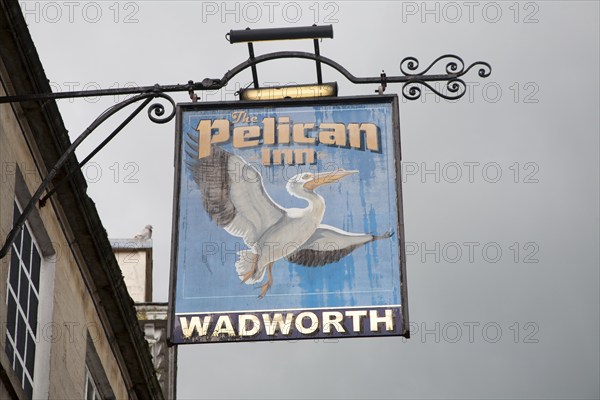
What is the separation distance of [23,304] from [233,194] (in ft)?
11.9

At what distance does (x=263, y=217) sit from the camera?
20.1 m

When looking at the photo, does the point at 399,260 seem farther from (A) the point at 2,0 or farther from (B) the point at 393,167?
(A) the point at 2,0

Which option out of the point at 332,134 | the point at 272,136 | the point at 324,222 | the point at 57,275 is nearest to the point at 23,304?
the point at 57,275

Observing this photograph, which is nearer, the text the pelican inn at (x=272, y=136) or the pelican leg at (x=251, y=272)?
the pelican leg at (x=251, y=272)

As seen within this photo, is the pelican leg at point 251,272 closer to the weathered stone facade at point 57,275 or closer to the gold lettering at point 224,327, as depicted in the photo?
the gold lettering at point 224,327

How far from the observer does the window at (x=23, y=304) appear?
21.6 meters

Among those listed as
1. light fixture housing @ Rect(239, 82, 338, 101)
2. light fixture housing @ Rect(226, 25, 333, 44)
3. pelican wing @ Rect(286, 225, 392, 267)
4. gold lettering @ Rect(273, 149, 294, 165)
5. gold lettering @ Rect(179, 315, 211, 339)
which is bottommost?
gold lettering @ Rect(179, 315, 211, 339)

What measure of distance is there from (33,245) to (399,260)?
5.54 meters

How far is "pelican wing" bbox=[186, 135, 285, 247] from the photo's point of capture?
20.0 meters

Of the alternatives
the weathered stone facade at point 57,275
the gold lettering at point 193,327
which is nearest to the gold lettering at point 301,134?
the gold lettering at point 193,327

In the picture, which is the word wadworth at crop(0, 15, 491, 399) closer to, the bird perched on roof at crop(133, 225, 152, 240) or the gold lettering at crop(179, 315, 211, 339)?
the gold lettering at crop(179, 315, 211, 339)

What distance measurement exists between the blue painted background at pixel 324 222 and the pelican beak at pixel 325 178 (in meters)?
0.06

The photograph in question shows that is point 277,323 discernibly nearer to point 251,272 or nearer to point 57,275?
point 251,272

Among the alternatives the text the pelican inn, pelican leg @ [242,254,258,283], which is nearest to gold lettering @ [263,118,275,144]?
the text the pelican inn
